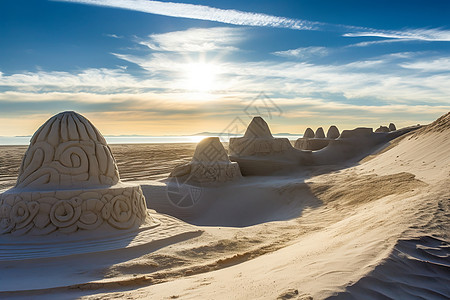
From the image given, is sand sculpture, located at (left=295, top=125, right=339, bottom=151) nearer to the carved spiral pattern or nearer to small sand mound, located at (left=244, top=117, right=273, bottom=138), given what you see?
small sand mound, located at (left=244, top=117, right=273, bottom=138)

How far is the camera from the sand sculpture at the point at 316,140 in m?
21.7

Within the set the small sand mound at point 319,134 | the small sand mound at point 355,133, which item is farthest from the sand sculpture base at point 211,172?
the small sand mound at point 319,134

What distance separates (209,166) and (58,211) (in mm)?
7637

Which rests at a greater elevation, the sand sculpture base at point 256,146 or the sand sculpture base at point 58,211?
the sand sculpture base at point 256,146

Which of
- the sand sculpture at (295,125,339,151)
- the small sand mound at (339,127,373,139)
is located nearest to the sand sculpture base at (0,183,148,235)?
the small sand mound at (339,127,373,139)

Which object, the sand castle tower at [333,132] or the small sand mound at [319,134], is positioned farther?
the small sand mound at [319,134]

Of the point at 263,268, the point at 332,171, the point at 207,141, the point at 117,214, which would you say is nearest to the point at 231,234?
the point at 117,214

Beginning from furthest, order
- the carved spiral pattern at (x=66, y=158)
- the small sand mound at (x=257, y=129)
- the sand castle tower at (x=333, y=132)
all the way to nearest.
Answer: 1. the sand castle tower at (x=333, y=132)
2. the small sand mound at (x=257, y=129)
3. the carved spiral pattern at (x=66, y=158)

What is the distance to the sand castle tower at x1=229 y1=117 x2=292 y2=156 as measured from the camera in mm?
16406

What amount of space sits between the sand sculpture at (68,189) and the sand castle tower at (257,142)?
1072 cm

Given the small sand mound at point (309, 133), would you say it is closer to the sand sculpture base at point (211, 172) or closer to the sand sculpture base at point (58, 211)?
the sand sculpture base at point (211, 172)

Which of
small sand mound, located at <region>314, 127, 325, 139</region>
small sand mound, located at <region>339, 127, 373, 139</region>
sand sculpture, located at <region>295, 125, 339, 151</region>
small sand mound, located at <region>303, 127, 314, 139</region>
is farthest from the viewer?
small sand mound, located at <region>303, 127, 314, 139</region>

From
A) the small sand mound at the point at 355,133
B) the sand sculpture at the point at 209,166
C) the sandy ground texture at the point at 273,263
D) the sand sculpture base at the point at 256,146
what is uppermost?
the small sand mound at the point at 355,133

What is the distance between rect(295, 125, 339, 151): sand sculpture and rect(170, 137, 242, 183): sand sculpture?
10.1 m
